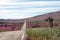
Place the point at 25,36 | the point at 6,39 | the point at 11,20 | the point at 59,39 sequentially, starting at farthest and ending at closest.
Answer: the point at 11,20 → the point at 6,39 → the point at 25,36 → the point at 59,39

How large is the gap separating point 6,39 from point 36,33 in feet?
4.78

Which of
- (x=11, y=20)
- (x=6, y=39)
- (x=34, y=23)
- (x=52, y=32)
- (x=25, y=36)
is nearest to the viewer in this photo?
(x=52, y=32)

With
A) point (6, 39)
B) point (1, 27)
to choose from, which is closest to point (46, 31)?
point (6, 39)

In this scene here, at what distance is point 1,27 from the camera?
1169 cm

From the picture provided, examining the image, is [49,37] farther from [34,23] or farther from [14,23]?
[14,23]

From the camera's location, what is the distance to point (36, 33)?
245 inches

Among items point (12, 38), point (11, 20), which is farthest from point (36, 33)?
point (11, 20)

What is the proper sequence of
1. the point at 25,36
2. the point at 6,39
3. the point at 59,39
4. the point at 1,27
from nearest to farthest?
the point at 59,39 → the point at 25,36 → the point at 6,39 → the point at 1,27

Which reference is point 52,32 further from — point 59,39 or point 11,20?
point 11,20

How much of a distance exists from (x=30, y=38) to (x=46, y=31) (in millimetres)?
472

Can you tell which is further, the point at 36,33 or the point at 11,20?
the point at 11,20

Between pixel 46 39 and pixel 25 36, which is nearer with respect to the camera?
pixel 46 39

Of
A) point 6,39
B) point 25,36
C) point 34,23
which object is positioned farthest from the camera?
point 34,23

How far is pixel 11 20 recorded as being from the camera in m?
13.1
